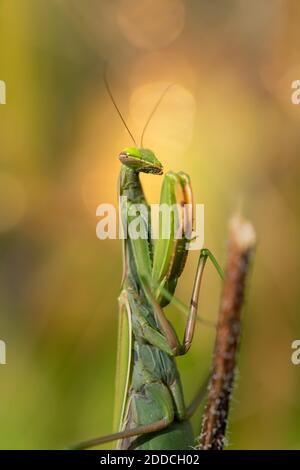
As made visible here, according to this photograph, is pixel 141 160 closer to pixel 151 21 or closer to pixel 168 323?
pixel 168 323

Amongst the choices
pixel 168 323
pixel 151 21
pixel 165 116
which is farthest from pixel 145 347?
pixel 151 21

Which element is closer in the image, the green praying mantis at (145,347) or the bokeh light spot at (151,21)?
the green praying mantis at (145,347)

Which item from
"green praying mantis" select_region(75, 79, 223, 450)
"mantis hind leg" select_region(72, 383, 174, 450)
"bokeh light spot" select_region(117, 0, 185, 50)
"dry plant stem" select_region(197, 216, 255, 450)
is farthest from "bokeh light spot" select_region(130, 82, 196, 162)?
"dry plant stem" select_region(197, 216, 255, 450)

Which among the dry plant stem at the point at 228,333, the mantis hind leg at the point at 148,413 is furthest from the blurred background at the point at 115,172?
the dry plant stem at the point at 228,333

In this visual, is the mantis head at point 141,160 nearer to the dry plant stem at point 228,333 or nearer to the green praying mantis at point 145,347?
the green praying mantis at point 145,347

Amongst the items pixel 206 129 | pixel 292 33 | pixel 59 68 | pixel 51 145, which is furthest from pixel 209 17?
pixel 51 145

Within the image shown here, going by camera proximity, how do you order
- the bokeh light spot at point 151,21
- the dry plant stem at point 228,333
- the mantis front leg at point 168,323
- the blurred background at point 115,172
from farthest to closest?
the bokeh light spot at point 151,21, the blurred background at point 115,172, the mantis front leg at point 168,323, the dry plant stem at point 228,333

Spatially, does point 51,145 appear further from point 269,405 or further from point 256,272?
point 269,405
